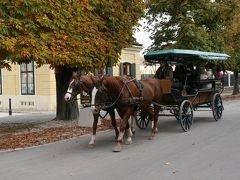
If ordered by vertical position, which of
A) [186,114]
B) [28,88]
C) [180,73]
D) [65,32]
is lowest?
[186,114]

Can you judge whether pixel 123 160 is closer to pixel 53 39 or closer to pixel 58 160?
pixel 58 160

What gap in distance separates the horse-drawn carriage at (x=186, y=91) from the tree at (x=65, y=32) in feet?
6.68

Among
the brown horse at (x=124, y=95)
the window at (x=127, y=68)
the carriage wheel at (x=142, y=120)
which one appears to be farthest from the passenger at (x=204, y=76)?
the window at (x=127, y=68)

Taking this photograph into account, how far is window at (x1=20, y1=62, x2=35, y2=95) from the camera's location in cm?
2742

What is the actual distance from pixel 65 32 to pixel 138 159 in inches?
260

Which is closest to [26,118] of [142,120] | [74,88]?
[142,120]

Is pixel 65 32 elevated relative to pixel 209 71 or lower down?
elevated

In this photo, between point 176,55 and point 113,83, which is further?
point 176,55

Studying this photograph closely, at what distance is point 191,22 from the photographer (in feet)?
81.7

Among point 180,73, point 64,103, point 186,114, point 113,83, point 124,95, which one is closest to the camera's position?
point 113,83

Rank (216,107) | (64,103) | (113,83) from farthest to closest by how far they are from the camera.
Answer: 1. (64,103)
2. (216,107)
3. (113,83)

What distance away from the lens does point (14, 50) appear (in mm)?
13008

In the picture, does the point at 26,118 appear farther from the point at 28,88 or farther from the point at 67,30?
the point at 67,30

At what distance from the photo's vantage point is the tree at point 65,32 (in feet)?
43.2
